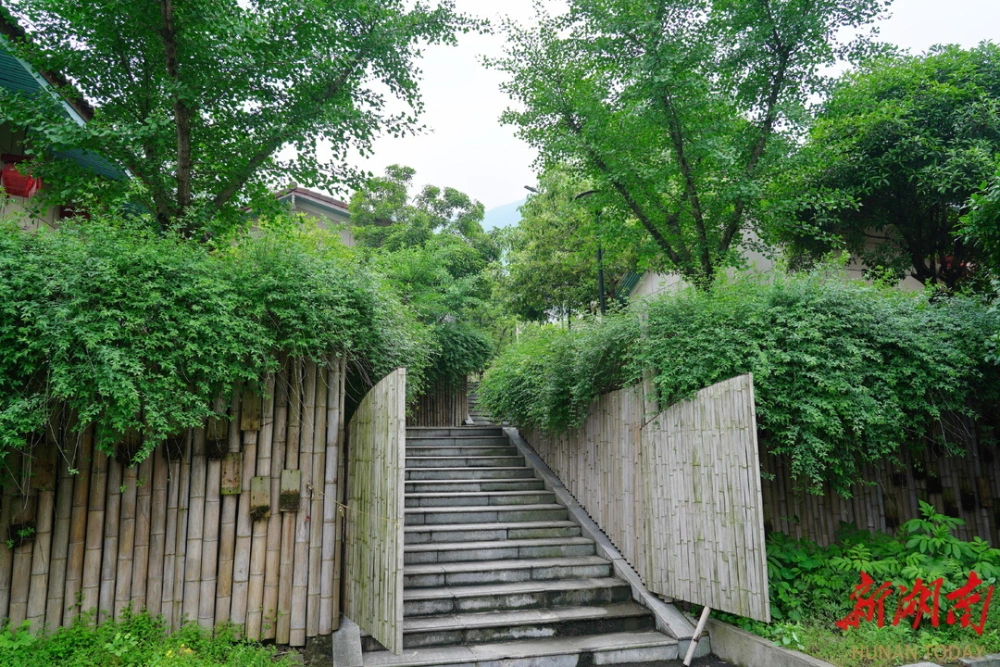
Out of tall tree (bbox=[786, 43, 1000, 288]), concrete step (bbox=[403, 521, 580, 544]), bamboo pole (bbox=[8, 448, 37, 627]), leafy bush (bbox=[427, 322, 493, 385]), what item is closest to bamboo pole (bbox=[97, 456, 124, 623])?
bamboo pole (bbox=[8, 448, 37, 627])

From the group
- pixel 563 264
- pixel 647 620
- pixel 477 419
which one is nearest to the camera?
pixel 647 620

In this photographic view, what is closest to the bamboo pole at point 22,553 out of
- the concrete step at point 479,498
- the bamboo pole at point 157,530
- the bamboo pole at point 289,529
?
the bamboo pole at point 157,530

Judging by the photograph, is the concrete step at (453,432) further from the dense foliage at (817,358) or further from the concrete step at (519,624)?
the concrete step at (519,624)

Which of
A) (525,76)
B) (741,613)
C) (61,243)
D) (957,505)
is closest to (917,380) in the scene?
(957,505)

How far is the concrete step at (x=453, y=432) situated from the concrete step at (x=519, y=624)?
3.95 m

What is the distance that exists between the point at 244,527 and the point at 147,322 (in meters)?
1.83

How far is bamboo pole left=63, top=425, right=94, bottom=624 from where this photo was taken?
4.55 m

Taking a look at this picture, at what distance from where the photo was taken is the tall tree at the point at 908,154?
9414mm

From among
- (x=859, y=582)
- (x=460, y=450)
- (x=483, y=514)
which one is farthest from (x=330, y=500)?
(x=859, y=582)

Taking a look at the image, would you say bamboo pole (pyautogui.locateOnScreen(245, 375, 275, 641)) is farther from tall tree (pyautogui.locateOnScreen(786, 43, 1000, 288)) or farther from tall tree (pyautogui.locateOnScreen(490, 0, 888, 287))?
tall tree (pyautogui.locateOnScreen(786, 43, 1000, 288))

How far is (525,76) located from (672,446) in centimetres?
671

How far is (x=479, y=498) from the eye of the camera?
7652mm

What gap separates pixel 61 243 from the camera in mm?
4496

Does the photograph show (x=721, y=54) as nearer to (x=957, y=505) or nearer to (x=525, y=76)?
(x=525, y=76)
